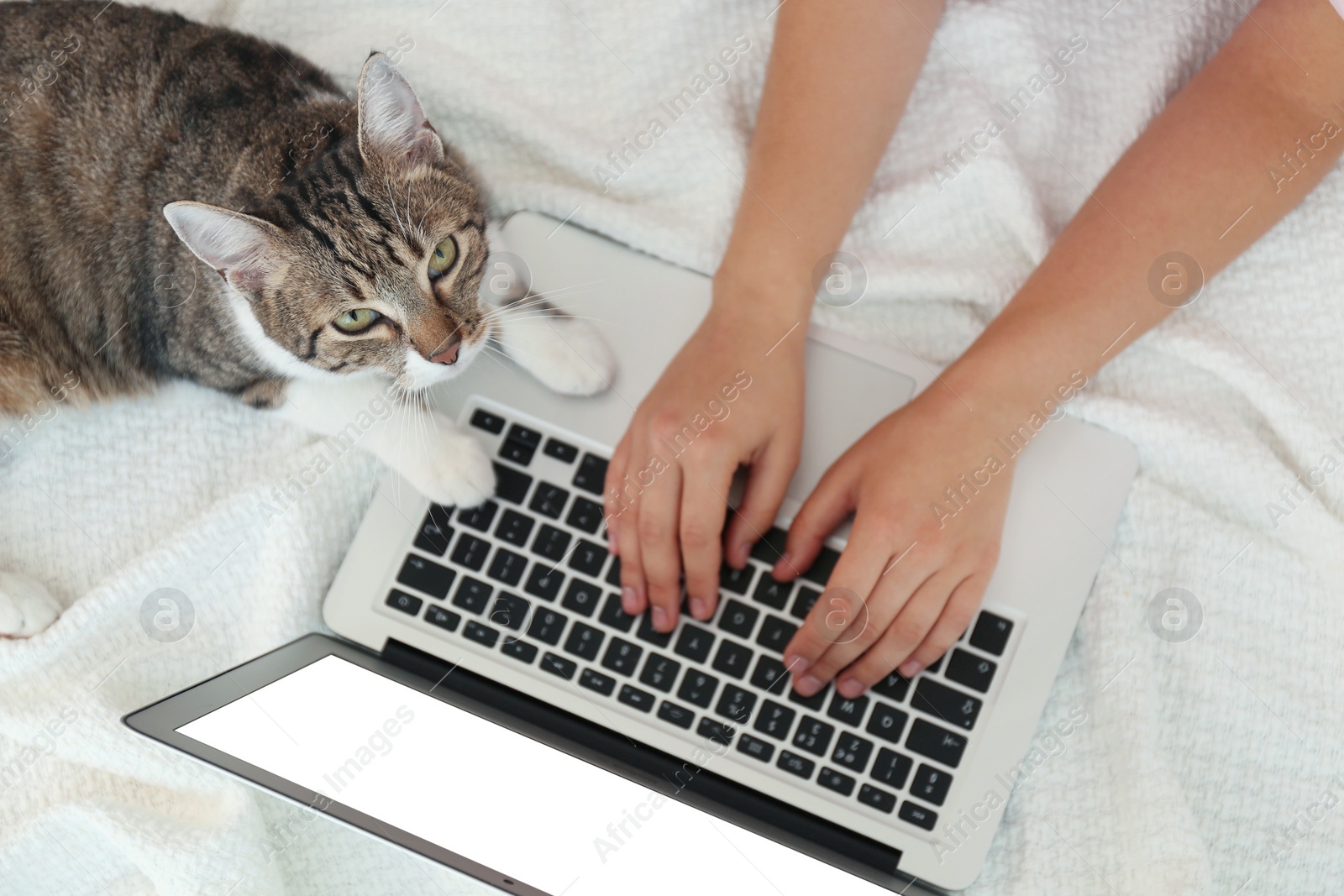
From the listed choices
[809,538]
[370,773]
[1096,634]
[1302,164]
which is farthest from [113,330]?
[1302,164]

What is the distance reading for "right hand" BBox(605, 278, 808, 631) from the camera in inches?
30.5

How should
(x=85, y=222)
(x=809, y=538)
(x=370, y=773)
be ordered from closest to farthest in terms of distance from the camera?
1. (x=370, y=773)
2. (x=809, y=538)
3. (x=85, y=222)

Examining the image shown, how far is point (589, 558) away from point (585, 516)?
0.04 metres

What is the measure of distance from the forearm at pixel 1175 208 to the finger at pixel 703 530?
243 mm

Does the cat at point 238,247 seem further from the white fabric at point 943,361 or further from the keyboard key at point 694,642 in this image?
the keyboard key at point 694,642

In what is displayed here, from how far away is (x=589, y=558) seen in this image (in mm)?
806

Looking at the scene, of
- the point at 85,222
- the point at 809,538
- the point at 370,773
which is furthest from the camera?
the point at 85,222

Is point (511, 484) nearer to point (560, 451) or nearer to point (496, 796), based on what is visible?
point (560, 451)

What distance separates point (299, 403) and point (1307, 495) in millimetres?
1024

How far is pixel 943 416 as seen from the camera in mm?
804

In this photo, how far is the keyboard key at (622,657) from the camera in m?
0.78

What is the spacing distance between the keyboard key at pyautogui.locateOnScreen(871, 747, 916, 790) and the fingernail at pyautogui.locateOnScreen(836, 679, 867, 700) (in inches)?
2.1

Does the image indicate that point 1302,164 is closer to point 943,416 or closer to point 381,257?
point 943,416

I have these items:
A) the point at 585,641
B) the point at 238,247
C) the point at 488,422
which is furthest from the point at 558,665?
the point at 238,247
